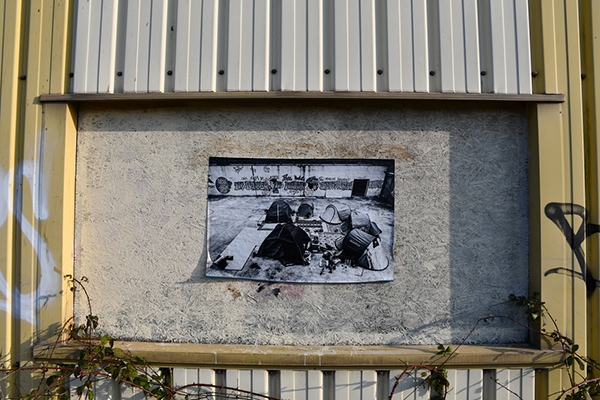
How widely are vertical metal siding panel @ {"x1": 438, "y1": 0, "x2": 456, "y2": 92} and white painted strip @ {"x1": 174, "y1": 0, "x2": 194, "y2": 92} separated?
6.54 feet

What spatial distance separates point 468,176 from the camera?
2.85 meters

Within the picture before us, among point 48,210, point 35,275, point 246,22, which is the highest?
point 246,22

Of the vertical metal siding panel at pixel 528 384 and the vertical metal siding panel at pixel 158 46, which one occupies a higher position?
the vertical metal siding panel at pixel 158 46

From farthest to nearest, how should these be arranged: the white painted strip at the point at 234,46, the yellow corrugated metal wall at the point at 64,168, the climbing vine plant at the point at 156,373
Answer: the white painted strip at the point at 234,46
the yellow corrugated metal wall at the point at 64,168
the climbing vine plant at the point at 156,373

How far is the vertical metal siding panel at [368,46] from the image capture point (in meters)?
2.79

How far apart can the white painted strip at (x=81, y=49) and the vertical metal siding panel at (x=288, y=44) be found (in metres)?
1.58

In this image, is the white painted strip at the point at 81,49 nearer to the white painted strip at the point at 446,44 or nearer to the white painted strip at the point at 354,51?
the white painted strip at the point at 354,51

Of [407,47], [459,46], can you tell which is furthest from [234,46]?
[459,46]

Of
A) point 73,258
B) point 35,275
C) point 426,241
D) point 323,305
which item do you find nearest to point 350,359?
point 323,305

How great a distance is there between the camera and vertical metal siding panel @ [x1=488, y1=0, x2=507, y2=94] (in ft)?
9.11

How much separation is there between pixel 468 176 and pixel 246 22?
2155 millimetres

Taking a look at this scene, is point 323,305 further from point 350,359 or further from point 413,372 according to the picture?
point 413,372

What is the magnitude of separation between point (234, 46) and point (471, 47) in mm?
1865

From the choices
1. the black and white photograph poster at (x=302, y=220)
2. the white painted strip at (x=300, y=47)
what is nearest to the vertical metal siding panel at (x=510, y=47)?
the black and white photograph poster at (x=302, y=220)
